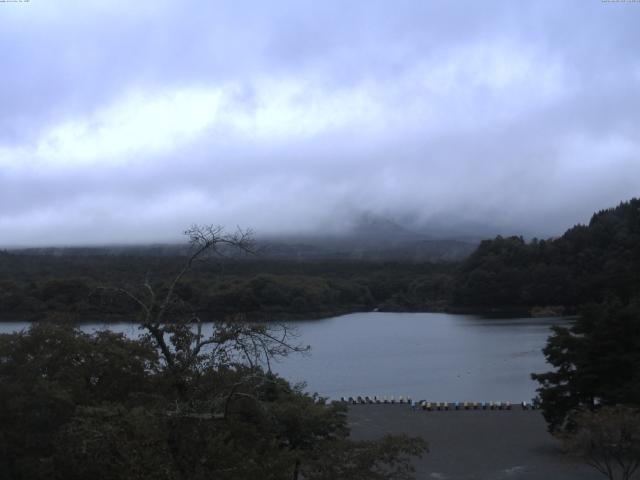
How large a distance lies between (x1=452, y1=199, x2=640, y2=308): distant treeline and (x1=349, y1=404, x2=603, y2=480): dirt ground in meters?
42.6

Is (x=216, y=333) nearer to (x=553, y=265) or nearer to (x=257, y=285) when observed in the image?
(x=257, y=285)

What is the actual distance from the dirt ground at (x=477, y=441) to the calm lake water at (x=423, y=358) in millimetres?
3792

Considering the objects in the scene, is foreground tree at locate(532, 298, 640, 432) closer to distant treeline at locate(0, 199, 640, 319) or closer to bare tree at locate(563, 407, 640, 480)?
bare tree at locate(563, 407, 640, 480)

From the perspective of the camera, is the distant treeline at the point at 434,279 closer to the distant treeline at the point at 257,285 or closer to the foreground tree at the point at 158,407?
the distant treeline at the point at 257,285

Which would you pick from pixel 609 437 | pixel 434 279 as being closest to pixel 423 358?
pixel 609 437

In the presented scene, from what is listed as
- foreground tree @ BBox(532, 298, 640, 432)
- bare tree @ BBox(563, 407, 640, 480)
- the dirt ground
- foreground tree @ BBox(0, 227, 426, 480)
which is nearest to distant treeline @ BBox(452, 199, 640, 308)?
the dirt ground

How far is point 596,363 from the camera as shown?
18516mm

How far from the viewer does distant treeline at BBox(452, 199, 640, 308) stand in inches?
2657

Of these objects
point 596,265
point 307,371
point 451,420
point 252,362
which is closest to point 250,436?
point 252,362

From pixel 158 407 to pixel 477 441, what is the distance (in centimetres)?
1543

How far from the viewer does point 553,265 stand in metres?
72.2

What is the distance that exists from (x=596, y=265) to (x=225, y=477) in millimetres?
68692

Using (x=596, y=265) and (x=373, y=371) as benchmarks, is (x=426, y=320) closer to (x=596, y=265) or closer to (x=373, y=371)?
(x=596, y=265)

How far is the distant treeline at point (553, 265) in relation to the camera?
67500 millimetres
